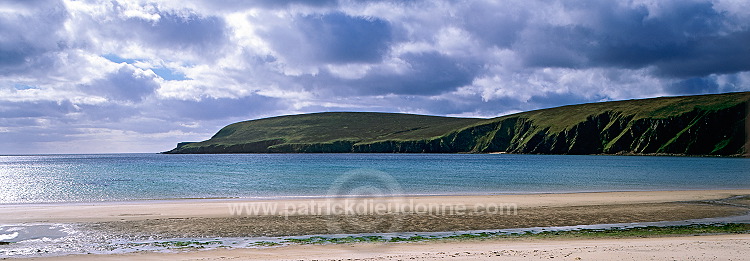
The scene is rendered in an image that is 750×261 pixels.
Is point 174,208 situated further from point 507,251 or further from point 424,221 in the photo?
point 507,251

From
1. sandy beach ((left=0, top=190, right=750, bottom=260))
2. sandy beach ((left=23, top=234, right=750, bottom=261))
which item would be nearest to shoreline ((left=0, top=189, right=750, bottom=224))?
sandy beach ((left=0, top=190, right=750, bottom=260))

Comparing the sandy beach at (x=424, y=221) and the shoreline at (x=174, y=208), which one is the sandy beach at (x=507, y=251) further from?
the shoreline at (x=174, y=208)

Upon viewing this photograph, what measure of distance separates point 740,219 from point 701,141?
161m

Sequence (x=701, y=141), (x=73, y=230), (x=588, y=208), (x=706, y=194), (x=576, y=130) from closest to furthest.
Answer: (x=73, y=230) → (x=588, y=208) → (x=706, y=194) → (x=701, y=141) → (x=576, y=130)

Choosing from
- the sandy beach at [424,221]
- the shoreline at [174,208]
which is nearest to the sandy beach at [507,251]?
the sandy beach at [424,221]

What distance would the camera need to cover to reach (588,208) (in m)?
29.0

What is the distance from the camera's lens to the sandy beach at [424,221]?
15.4 meters

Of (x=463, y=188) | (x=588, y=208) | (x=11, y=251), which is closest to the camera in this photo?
(x=11, y=251)

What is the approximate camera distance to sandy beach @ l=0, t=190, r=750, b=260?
50.6ft

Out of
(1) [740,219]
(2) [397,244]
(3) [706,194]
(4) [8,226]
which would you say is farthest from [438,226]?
(3) [706,194]

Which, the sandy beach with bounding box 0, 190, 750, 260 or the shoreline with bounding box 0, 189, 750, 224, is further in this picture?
the shoreline with bounding box 0, 189, 750, 224

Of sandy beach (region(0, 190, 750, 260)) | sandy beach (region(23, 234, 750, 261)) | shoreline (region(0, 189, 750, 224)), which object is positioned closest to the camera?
sandy beach (region(23, 234, 750, 261))

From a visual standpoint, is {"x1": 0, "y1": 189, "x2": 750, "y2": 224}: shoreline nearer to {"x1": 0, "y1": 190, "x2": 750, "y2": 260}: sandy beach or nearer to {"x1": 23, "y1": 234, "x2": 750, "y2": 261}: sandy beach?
{"x1": 0, "y1": 190, "x2": 750, "y2": 260}: sandy beach

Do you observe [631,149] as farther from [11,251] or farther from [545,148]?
[11,251]
